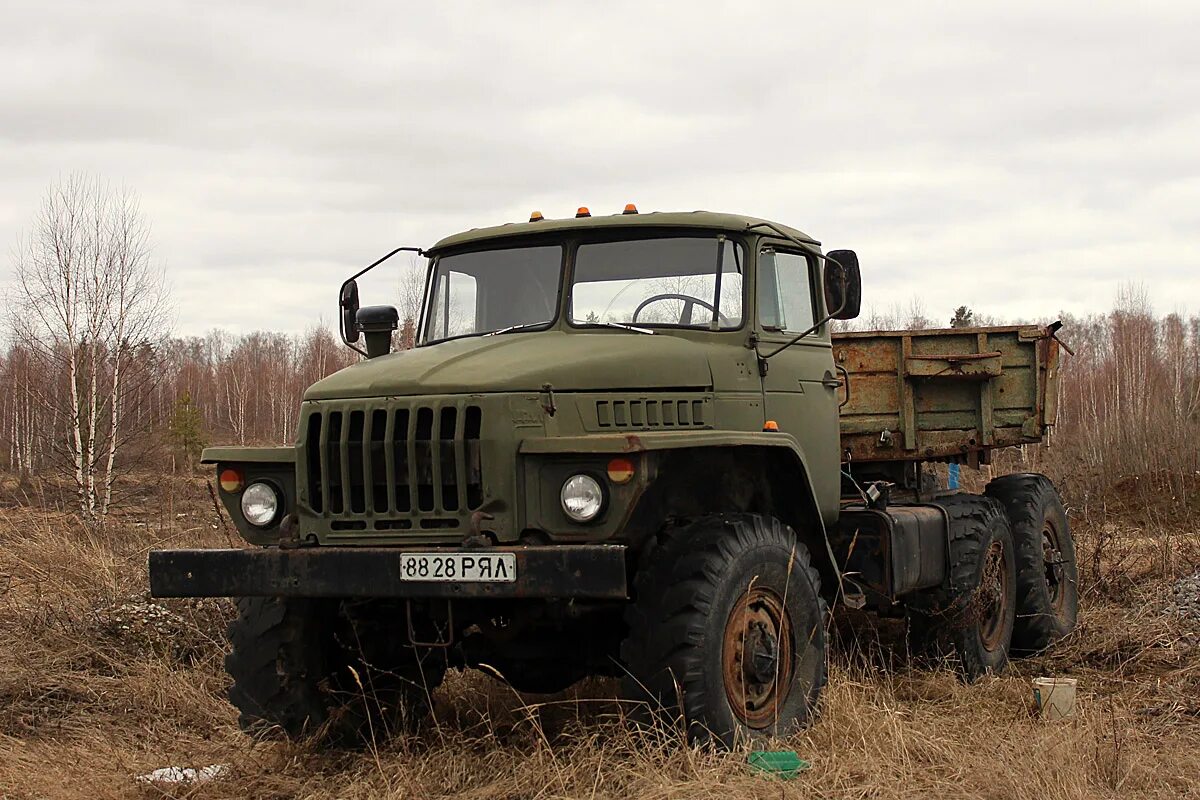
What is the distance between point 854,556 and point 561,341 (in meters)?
2.35

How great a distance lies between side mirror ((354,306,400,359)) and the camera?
7.07 meters

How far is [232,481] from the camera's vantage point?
19.6 ft

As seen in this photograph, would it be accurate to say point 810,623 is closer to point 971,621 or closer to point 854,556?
point 854,556

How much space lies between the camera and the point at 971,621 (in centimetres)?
805

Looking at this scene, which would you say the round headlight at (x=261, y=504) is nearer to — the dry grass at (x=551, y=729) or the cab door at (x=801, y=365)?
the dry grass at (x=551, y=729)

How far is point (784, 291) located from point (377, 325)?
209 cm

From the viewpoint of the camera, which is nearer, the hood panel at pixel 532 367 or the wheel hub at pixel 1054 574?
the hood panel at pixel 532 367

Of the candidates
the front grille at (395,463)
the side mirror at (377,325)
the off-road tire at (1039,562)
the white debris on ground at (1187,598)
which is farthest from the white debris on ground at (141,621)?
the white debris on ground at (1187,598)

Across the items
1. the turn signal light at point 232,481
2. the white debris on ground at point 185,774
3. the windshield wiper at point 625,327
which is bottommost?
the white debris on ground at point 185,774

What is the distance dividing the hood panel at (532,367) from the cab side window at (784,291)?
63 cm

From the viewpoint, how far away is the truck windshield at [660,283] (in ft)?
21.0

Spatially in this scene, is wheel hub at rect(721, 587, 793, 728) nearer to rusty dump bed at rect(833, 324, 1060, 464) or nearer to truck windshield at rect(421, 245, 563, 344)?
truck windshield at rect(421, 245, 563, 344)

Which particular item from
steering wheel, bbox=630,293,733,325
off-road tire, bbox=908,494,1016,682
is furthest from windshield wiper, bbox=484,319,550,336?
off-road tire, bbox=908,494,1016,682

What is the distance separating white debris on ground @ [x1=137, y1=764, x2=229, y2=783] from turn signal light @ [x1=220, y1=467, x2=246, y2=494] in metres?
1.16
